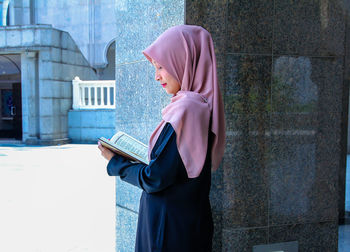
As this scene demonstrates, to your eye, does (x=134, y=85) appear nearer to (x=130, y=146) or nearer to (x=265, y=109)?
(x=265, y=109)

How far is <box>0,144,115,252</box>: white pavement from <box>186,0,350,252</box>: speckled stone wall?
1858 mm

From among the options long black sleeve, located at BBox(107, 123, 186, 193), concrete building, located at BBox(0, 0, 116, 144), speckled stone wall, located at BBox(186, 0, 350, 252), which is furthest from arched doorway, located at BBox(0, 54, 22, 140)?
→ long black sleeve, located at BBox(107, 123, 186, 193)

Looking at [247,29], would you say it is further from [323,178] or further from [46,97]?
[46,97]

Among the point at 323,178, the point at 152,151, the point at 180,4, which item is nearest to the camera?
the point at 152,151

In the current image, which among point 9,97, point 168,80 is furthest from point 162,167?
point 9,97

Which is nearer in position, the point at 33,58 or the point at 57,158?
the point at 57,158

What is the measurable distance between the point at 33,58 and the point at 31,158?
4.36 metres

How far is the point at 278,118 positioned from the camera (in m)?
3.09

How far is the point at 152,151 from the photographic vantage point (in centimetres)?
189

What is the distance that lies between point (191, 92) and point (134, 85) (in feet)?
5.54

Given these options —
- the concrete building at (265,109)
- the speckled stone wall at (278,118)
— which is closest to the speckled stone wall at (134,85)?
the concrete building at (265,109)

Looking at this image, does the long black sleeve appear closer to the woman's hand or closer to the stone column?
the woman's hand

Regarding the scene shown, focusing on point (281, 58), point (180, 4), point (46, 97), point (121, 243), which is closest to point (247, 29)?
point (281, 58)

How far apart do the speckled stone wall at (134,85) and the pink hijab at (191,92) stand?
109 centimetres
